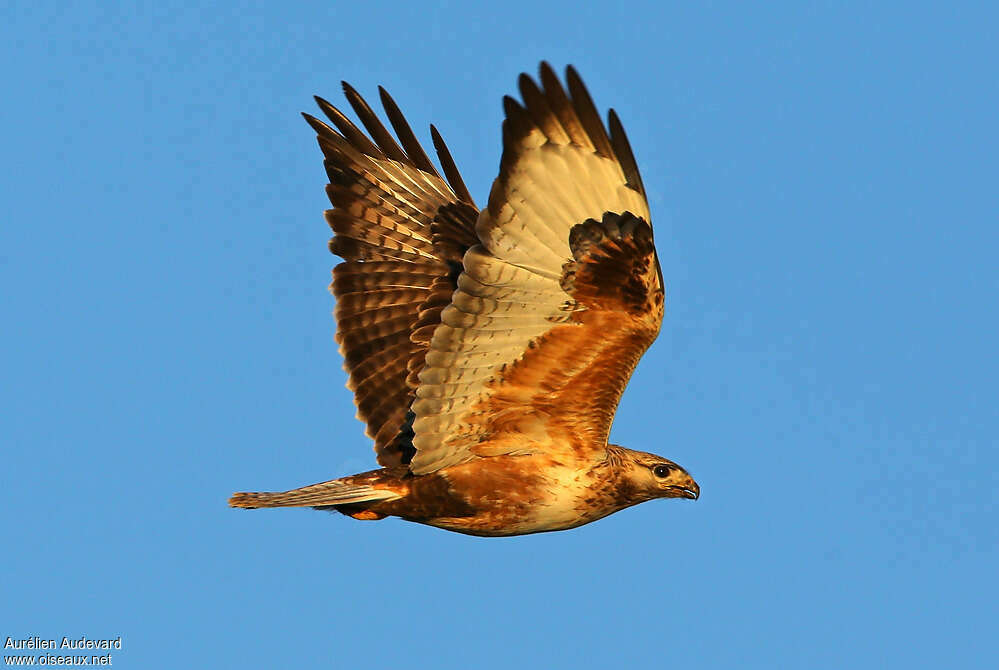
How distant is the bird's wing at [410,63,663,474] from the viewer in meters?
7.98

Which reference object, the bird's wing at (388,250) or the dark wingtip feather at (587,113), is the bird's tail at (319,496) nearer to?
the bird's wing at (388,250)

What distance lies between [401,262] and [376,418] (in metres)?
1.36

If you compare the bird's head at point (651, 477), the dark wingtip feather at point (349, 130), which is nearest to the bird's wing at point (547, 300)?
the bird's head at point (651, 477)

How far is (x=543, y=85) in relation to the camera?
7.80 meters

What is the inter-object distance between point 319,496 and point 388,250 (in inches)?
91.8

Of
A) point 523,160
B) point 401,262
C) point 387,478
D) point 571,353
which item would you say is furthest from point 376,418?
point 523,160

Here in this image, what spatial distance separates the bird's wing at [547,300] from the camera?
7.98m

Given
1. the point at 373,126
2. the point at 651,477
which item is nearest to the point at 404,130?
the point at 373,126

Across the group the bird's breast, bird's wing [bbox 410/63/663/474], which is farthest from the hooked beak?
bird's wing [bbox 410/63/663/474]

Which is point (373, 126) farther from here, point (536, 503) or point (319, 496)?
point (536, 503)

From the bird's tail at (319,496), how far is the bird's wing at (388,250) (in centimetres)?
39

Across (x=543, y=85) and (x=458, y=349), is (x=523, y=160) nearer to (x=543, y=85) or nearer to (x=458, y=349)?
(x=543, y=85)

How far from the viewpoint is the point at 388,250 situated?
36.4 feet

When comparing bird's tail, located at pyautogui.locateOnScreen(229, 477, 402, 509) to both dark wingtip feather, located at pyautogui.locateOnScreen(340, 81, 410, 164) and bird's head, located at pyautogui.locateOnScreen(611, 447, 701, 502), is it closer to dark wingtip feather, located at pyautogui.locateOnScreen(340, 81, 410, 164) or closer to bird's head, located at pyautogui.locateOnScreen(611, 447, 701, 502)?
bird's head, located at pyautogui.locateOnScreen(611, 447, 701, 502)
